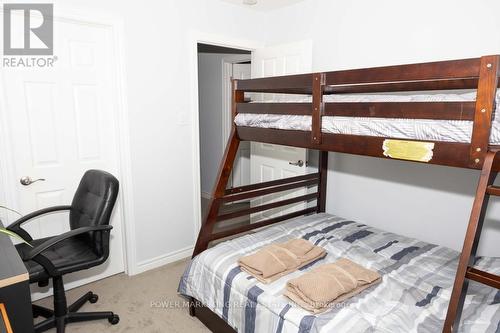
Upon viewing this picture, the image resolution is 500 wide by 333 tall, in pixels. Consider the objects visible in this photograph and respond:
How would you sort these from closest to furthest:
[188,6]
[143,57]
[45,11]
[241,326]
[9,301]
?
[9,301] < [241,326] < [45,11] < [143,57] < [188,6]

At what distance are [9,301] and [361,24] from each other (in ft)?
9.49

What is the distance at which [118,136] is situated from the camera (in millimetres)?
2645

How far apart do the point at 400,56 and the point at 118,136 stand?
7.58ft

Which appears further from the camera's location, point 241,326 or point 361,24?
point 361,24

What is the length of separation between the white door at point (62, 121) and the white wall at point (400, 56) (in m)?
1.85

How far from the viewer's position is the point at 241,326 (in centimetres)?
175

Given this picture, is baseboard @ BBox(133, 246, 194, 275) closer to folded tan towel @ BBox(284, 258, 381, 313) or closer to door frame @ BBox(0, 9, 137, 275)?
door frame @ BBox(0, 9, 137, 275)

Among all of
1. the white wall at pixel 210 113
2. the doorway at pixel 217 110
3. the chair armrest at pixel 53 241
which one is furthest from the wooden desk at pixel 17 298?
the white wall at pixel 210 113

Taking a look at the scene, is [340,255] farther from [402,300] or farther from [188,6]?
[188,6]

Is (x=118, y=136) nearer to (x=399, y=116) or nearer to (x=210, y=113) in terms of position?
(x=399, y=116)

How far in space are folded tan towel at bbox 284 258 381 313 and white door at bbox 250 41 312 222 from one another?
135 cm

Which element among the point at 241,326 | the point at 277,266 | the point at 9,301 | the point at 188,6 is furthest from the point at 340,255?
the point at 188,6

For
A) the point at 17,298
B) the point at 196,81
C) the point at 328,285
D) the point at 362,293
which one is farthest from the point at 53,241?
the point at 196,81

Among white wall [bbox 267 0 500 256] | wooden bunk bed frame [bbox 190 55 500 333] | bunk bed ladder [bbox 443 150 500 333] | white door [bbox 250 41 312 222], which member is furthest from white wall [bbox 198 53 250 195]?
bunk bed ladder [bbox 443 150 500 333]
